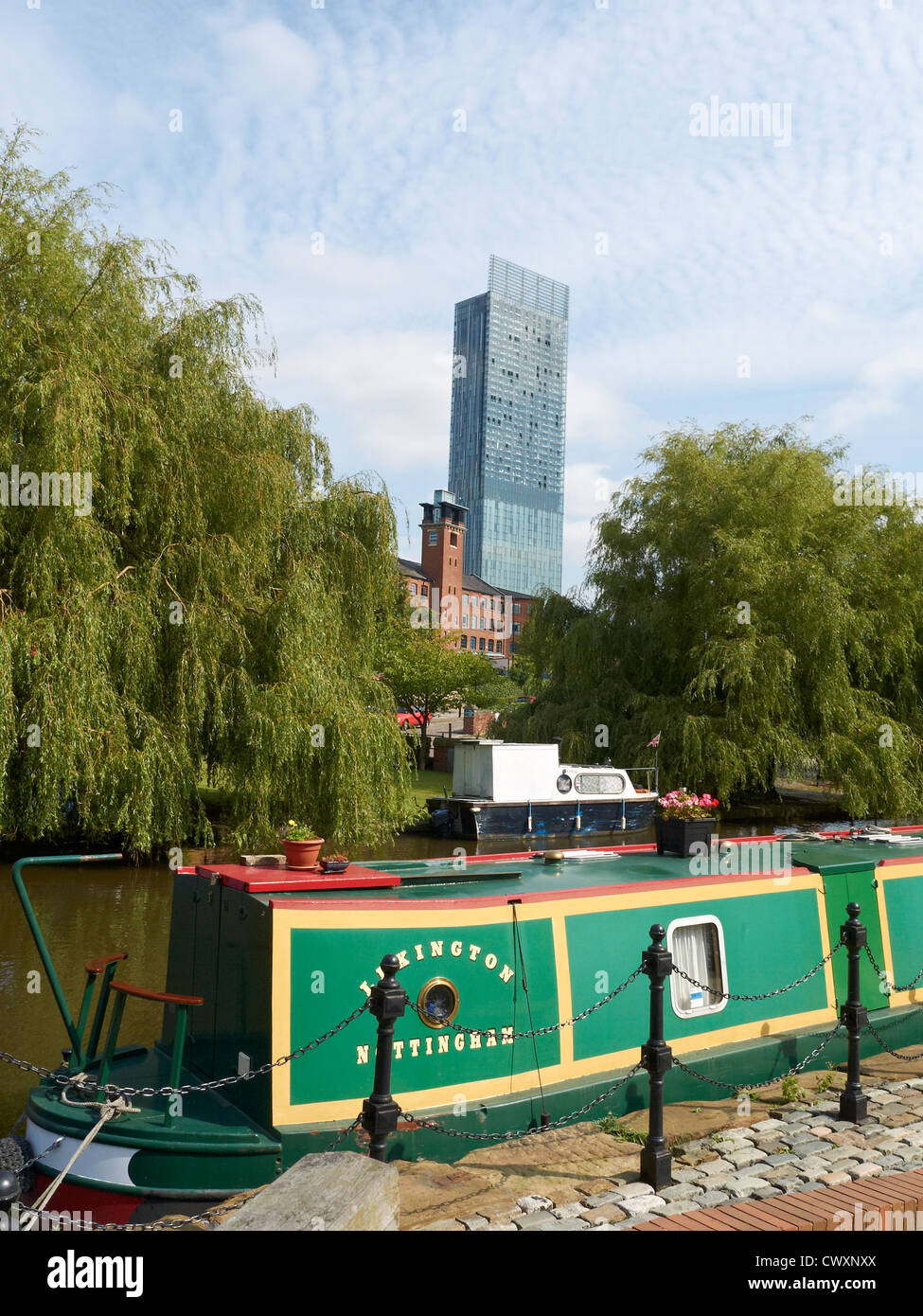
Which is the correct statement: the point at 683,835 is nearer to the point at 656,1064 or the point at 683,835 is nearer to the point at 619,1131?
the point at 619,1131

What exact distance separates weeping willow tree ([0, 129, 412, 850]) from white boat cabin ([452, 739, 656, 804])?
18.4 ft

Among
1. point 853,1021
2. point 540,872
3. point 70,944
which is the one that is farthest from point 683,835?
point 70,944

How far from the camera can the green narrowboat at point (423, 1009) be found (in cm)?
568

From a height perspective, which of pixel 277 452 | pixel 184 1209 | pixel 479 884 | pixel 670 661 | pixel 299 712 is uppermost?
pixel 277 452

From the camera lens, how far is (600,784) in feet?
81.5

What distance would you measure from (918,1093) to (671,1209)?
10.8 feet

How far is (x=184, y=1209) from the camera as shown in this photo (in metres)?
5.49

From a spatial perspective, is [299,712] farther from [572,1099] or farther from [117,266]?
[572,1099]

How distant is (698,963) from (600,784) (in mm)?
17236

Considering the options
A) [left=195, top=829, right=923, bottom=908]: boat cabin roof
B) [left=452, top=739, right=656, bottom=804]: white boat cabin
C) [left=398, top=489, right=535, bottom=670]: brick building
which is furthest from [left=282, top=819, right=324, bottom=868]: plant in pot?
[left=398, top=489, right=535, bottom=670]: brick building

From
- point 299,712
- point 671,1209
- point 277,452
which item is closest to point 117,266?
point 277,452

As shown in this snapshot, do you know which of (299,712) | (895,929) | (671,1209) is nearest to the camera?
(671,1209)

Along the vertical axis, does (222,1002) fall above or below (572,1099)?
above
